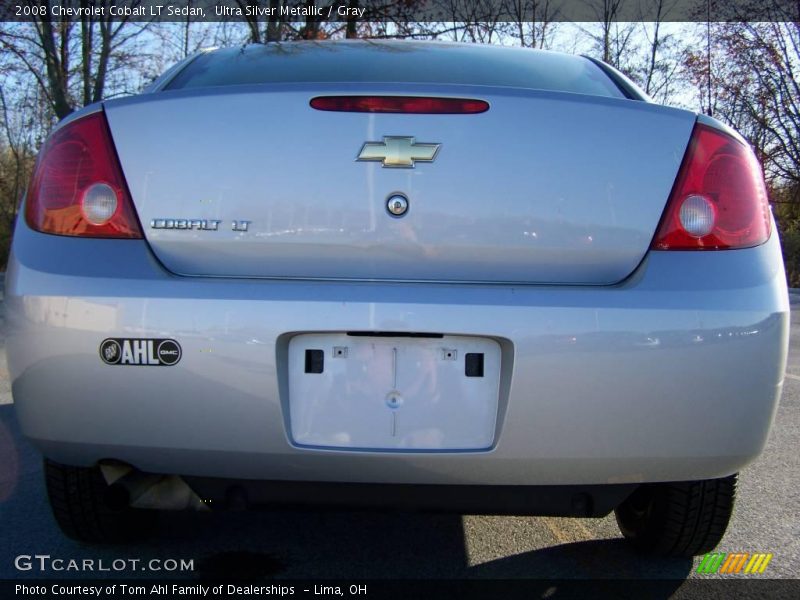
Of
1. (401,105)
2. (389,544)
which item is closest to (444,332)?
(401,105)

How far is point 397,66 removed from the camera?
236 cm

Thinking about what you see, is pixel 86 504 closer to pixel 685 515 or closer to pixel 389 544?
pixel 389 544

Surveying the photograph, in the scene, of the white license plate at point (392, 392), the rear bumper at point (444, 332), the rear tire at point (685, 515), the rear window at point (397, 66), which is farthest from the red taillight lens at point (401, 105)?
the rear tire at point (685, 515)

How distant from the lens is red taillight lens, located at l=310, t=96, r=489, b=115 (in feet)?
6.19

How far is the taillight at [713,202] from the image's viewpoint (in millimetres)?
1904

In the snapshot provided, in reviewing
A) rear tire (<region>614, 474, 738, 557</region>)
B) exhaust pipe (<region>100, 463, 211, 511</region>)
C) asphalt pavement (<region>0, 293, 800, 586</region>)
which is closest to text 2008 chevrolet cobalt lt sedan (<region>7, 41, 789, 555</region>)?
exhaust pipe (<region>100, 463, 211, 511</region>)

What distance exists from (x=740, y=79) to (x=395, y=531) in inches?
1126

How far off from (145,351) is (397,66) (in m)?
1.11

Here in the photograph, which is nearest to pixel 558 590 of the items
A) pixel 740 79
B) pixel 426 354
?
pixel 426 354

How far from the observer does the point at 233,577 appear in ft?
7.38

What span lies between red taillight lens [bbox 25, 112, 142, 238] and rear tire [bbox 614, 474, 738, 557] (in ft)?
5.07

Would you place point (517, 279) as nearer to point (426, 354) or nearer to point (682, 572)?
point (426, 354)

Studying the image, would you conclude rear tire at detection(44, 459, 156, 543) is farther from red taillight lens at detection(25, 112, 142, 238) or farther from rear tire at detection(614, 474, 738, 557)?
rear tire at detection(614, 474, 738, 557)

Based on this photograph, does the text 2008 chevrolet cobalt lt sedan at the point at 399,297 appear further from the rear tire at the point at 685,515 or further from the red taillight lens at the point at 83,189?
the rear tire at the point at 685,515
